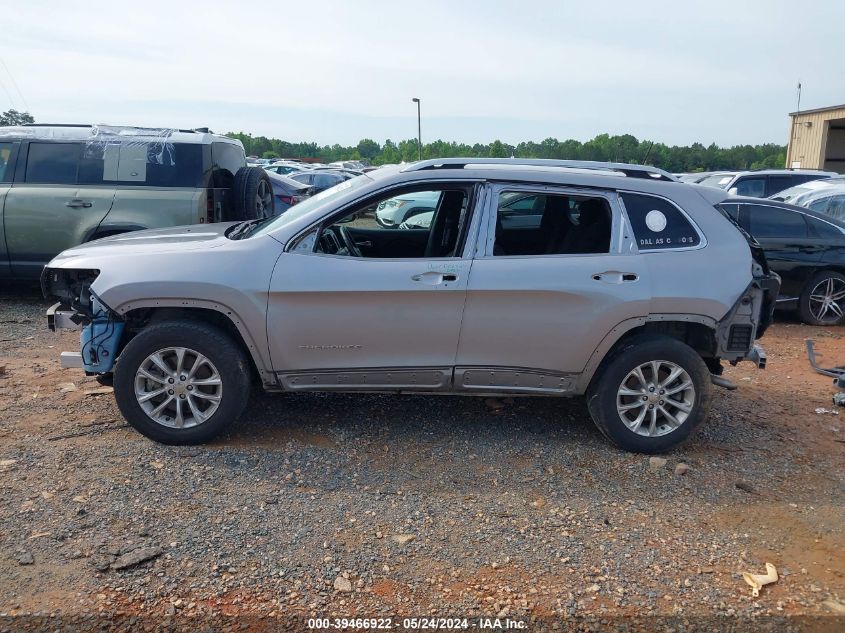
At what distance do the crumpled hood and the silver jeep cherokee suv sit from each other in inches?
1.1

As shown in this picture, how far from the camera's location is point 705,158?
36.9m

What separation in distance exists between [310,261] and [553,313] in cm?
157

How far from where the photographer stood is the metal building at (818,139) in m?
30.0

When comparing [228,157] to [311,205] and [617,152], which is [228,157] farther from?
[617,152]

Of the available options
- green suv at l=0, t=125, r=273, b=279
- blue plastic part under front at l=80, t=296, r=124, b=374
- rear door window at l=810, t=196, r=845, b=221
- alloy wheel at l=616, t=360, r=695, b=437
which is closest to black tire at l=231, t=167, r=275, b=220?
green suv at l=0, t=125, r=273, b=279

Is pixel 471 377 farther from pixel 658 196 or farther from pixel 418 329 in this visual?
pixel 658 196

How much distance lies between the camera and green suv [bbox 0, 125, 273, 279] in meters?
8.25

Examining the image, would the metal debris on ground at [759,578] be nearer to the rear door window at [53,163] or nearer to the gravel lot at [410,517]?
the gravel lot at [410,517]

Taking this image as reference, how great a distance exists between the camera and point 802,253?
348 inches

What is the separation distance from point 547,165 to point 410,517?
261 cm

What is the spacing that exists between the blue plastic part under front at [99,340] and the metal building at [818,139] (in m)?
29.9

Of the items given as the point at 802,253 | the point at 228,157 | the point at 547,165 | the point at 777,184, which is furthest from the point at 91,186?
the point at 777,184

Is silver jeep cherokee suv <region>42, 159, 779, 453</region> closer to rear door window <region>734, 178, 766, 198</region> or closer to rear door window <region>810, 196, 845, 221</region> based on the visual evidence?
rear door window <region>810, 196, 845, 221</region>

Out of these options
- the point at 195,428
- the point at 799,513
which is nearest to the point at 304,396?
the point at 195,428
